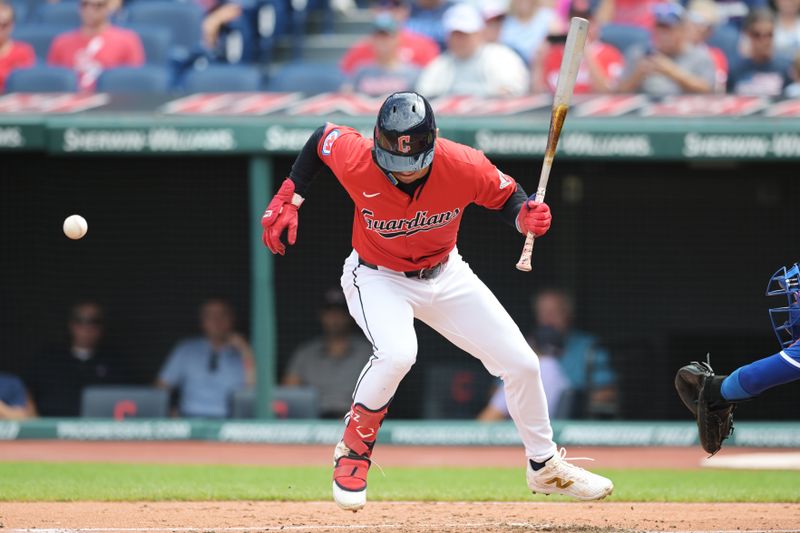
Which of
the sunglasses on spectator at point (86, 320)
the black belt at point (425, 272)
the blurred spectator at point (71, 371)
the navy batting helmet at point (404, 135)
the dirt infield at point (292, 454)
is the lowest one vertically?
the dirt infield at point (292, 454)

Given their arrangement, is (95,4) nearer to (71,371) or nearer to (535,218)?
(71,371)

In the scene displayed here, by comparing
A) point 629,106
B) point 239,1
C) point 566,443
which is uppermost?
point 239,1

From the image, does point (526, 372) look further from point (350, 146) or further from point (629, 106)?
point (629, 106)

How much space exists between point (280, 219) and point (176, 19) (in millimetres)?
6367

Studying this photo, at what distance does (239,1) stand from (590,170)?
373cm

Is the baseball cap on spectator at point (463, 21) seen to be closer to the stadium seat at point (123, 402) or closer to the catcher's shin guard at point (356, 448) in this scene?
the stadium seat at point (123, 402)

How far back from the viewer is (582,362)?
940 centimetres

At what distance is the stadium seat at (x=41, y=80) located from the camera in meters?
9.45

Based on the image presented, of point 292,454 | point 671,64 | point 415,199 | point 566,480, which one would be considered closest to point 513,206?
point 415,199

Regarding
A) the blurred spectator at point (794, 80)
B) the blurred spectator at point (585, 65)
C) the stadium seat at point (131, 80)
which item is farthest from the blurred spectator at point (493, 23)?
the stadium seat at point (131, 80)

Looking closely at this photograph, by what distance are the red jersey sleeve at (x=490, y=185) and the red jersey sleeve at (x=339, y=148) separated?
516mm

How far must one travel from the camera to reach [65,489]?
6609mm

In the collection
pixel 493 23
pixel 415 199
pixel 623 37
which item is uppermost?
pixel 493 23

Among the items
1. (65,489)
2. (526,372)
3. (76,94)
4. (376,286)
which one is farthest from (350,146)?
(76,94)
